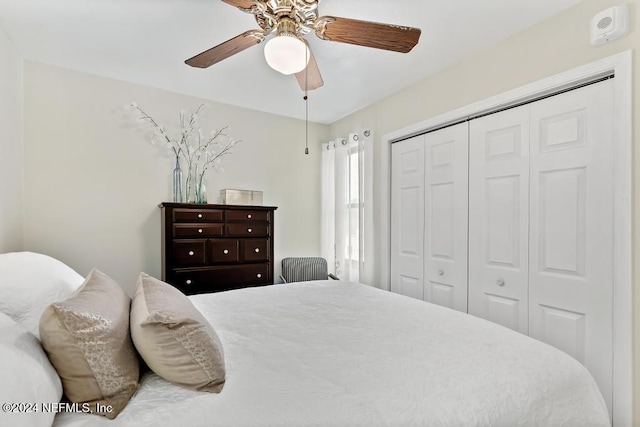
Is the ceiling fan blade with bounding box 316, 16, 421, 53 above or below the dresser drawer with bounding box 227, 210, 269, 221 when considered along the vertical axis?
above

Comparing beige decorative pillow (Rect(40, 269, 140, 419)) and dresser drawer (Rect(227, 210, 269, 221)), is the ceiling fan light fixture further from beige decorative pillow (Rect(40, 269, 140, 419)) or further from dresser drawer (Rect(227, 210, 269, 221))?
dresser drawer (Rect(227, 210, 269, 221))

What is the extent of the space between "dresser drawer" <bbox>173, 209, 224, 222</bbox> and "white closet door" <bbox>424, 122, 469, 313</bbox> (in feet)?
6.13

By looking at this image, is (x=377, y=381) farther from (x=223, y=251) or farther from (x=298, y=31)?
(x=223, y=251)

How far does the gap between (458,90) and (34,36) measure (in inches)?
119

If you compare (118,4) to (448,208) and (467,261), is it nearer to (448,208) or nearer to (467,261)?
(448,208)

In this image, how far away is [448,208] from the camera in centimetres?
264

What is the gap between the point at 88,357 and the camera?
2.82ft

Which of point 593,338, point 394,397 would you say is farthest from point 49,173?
point 593,338

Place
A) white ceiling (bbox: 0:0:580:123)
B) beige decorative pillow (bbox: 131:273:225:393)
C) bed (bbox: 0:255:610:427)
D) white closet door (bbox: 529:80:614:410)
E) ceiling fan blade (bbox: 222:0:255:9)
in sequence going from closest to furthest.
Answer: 1. bed (bbox: 0:255:610:427)
2. beige decorative pillow (bbox: 131:273:225:393)
3. ceiling fan blade (bbox: 222:0:255:9)
4. white closet door (bbox: 529:80:614:410)
5. white ceiling (bbox: 0:0:580:123)

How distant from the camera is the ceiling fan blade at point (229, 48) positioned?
162 cm

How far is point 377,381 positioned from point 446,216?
1.93 metres

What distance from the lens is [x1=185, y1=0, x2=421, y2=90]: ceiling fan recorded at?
1.48 meters

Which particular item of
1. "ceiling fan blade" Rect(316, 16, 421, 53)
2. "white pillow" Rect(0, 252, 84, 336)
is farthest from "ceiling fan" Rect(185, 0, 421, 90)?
"white pillow" Rect(0, 252, 84, 336)

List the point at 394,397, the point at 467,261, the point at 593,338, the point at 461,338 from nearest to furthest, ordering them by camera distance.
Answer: the point at 394,397, the point at 461,338, the point at 593,338, the point at 467,261
